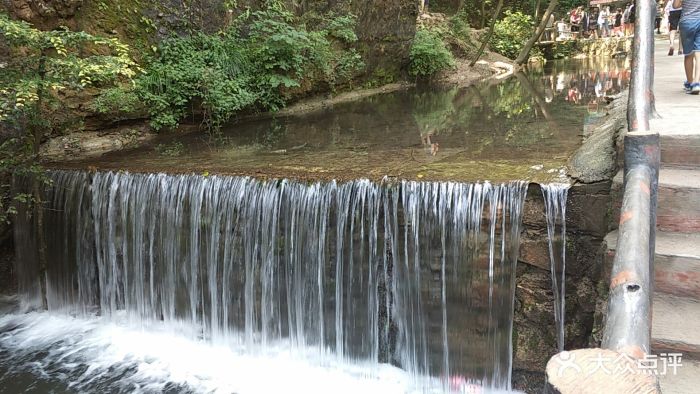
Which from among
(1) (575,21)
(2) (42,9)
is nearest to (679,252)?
(2) (42,9)

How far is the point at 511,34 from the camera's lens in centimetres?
2648

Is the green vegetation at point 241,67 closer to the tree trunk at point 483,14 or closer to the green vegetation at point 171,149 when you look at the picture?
the green vegetation at point 171,149

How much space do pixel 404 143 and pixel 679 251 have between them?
478cm

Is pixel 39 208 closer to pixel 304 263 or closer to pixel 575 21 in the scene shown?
pixel 304 263

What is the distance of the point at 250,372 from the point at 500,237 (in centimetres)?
309

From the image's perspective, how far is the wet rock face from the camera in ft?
24.4

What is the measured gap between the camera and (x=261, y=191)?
5.59 m

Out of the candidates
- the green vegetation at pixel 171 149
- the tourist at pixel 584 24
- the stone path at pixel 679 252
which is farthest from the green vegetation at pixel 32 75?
the tourist at pixel 584 24

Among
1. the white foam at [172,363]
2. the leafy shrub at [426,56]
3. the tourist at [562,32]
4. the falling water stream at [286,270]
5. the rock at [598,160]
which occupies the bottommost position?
the white foam at [172,363]

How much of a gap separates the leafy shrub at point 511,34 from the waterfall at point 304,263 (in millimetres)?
22060

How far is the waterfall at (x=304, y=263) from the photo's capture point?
15.4ft

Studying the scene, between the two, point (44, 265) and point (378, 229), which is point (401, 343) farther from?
point (44, 265)

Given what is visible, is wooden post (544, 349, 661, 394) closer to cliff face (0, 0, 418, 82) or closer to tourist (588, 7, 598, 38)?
cliff face (0, 0, 418, 82)

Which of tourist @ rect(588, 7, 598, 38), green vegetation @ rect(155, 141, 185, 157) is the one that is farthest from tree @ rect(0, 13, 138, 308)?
tourist @ rect(588, 7, 598, 38)
